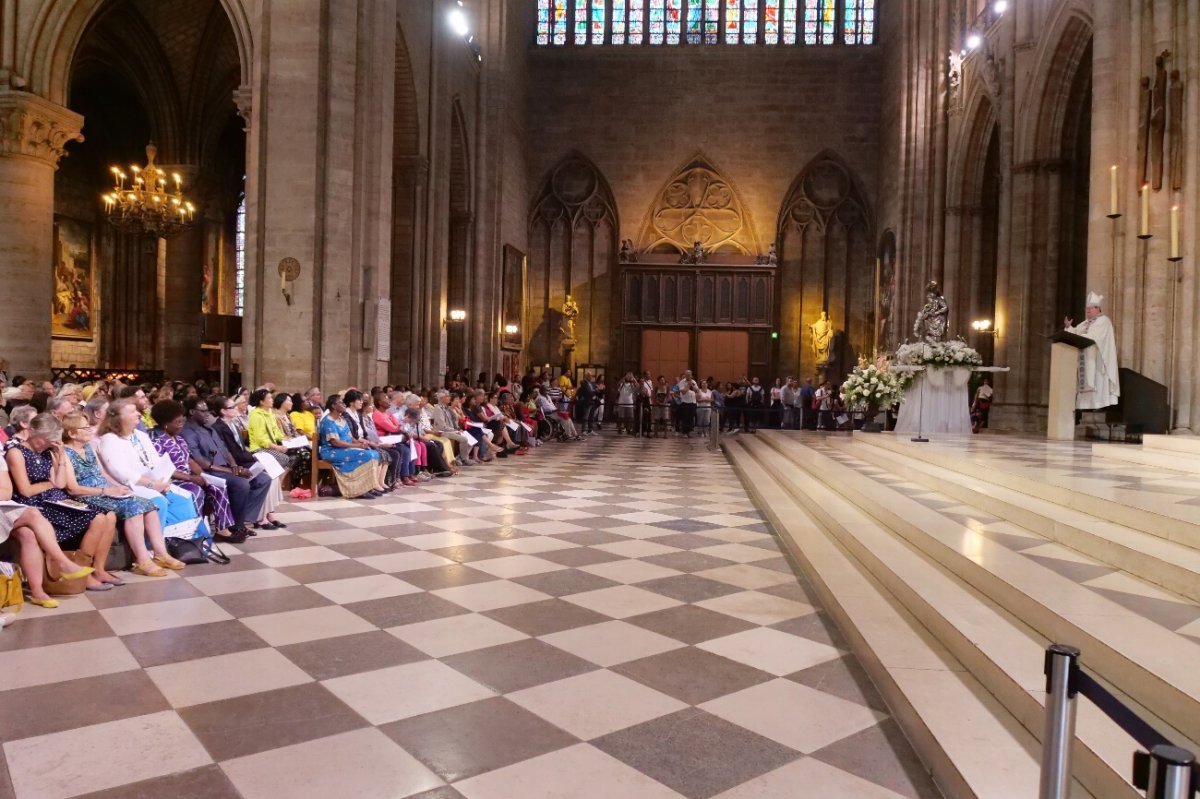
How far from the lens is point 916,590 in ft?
14.2

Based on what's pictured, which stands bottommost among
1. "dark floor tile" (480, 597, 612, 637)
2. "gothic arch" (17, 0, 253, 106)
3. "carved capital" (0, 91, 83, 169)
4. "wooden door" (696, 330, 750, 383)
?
"dark floor tile" (480, 597, 612, 637)

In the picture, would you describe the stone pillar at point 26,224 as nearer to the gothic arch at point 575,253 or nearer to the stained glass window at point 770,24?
Result: the gothic arch at point 575,253

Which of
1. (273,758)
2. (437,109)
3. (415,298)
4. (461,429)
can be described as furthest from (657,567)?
(437,109)

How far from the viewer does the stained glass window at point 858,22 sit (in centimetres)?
2698

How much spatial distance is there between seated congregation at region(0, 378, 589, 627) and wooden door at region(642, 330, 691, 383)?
16249 millimetres

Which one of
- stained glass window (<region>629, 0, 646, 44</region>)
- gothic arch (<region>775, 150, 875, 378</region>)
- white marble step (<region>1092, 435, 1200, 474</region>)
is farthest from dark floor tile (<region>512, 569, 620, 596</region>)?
stained glass window (<region>629, 0, 646, 44</region>)

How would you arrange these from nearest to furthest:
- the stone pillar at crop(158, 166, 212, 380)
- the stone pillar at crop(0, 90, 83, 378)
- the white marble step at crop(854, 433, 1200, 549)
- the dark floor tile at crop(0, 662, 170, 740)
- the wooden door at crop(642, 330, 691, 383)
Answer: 1. the dark floor tile at crop(0, 662, 170, 740)
2. the white marble step at crop(854, 433, 1200, 549)
3. the stone pillar at crop(0, 90, 83, 378)
4. the stone pillar at crop(158, 166, 212, 380)
5. the wooden door at crop(642, 330, 691, 383)

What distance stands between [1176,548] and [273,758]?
13.9 feet

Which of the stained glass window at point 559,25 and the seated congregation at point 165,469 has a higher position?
the stained glass window at point 559,25

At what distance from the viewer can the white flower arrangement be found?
468 inches

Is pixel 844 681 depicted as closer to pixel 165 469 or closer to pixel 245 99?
pixel 165 469

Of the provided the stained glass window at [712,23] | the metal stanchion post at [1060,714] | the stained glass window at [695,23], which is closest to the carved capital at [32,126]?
the metal stanchion post at [1060,714]

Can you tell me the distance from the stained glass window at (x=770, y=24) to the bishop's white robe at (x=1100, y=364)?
20.4 meters

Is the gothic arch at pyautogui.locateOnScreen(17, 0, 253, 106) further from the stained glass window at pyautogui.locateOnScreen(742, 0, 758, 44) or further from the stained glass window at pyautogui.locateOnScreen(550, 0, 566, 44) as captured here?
the stained glass window at pyautogui.locateOnScreen(742, 0, 758, 44)
